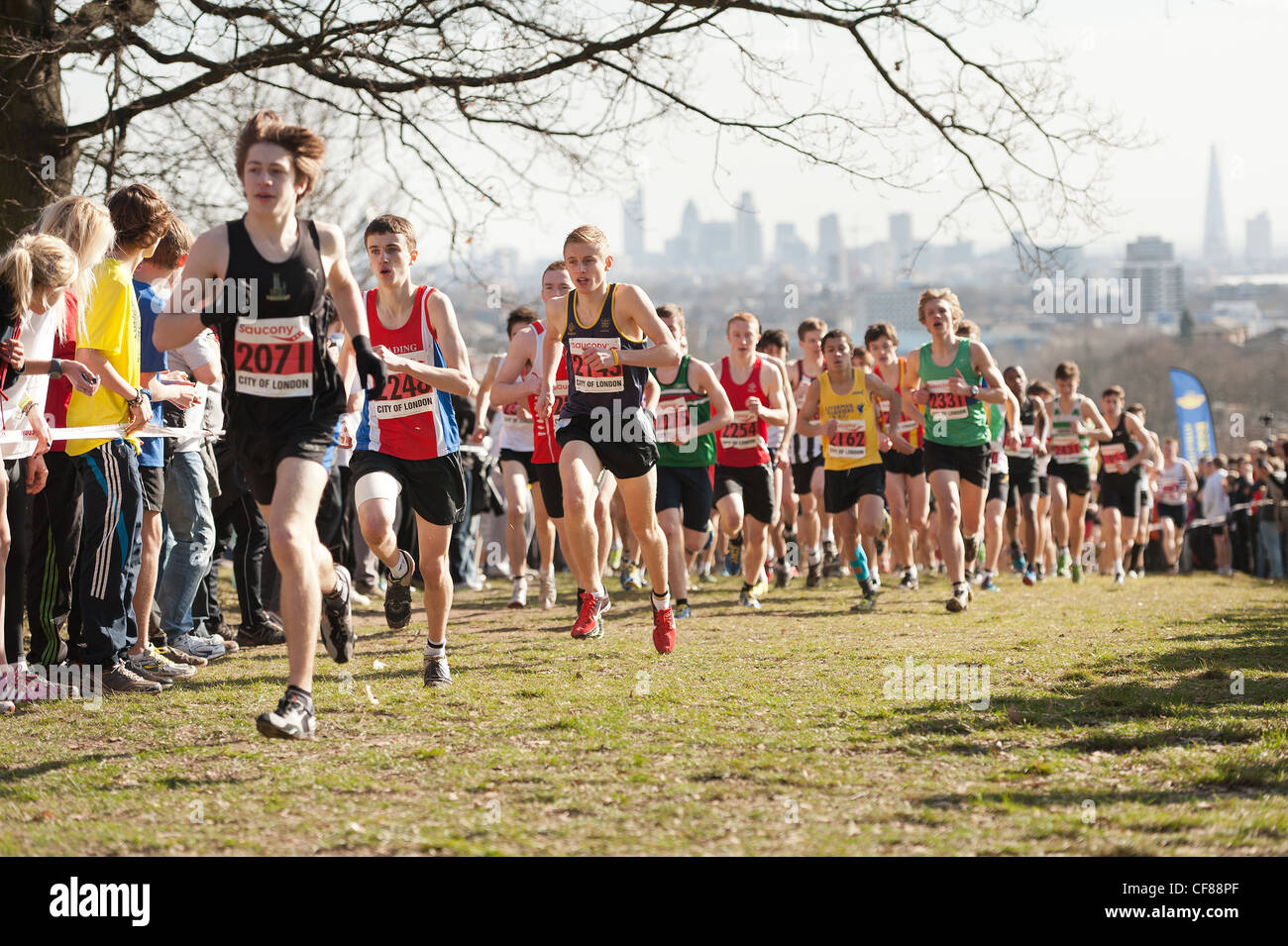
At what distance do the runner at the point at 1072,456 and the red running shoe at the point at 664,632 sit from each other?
863 cm

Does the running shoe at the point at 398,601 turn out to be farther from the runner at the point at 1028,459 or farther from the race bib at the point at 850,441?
the runner at the point at 1028,459

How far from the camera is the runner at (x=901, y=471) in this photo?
12.8m

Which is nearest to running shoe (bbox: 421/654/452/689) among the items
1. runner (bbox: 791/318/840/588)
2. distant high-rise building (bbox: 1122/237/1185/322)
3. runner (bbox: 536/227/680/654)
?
runner (bbox: 536/227/680/654)

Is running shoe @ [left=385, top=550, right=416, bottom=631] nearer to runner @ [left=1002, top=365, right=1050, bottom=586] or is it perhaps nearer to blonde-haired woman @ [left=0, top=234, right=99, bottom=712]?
blonde-haired woman @ [left=0, top=234, right=99, bottom=712]

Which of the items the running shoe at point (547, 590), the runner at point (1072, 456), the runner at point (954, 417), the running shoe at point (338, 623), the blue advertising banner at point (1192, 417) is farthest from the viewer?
the blue advertising banner at point (1192, 417)

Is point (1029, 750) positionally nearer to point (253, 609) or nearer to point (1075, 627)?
point (1075, 627)

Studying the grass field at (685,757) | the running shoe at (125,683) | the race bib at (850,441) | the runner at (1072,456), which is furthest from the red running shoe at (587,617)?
the runner at (1072,456)

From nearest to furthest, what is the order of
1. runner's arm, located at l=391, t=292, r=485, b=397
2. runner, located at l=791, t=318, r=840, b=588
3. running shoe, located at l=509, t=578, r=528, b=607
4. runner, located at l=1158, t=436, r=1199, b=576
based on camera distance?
runner's arm, located at l=391, t=292, r=485, b=397, running shoe, located at l=509, t=578, r=528, b=607, runner, located at l=791, t=318, r=840, b=588, runner, located at l=1158, t=436, r=1199, b=576

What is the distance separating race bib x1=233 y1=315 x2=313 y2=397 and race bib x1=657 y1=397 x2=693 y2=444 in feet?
17.3

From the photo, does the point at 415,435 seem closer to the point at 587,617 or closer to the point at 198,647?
the point at 587,617

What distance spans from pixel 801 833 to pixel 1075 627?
245 inches

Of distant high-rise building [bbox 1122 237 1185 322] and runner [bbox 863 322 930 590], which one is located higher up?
distant high-rise building [bbox 1122 237 1185 322]

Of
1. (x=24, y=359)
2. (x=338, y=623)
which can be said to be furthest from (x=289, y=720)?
(x=24, y=359)

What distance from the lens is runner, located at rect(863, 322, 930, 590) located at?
12.8 metres
